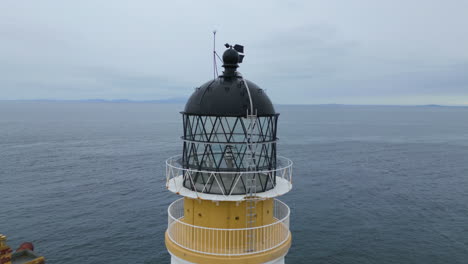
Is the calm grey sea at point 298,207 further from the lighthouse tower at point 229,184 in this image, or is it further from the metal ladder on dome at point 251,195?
the metal ladder on dome at point 251,195

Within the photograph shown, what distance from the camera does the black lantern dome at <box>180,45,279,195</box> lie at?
32.9 ft

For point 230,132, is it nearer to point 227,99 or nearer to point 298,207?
point 227,99

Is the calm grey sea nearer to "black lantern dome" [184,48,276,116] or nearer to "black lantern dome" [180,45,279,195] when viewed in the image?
"black lantern dome" [180,45,279,195]

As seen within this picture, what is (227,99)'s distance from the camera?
10.1 m

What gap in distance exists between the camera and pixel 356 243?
116ft

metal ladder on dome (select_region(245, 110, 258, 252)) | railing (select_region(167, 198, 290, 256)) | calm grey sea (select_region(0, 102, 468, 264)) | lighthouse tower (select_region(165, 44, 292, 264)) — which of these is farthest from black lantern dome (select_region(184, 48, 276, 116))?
calm grey sea (select_region(0, 102, 468, 264))

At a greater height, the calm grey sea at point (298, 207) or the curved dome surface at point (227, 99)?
the curved dome surface at point (227, 99)

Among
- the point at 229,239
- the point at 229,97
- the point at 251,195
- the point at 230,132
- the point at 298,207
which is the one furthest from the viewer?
the point at 298,207

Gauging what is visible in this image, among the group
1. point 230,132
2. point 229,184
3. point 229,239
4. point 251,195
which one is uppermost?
point 230,132

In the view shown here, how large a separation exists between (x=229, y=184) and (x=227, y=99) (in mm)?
2516

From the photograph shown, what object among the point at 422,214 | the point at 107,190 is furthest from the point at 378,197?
the point at 107,190

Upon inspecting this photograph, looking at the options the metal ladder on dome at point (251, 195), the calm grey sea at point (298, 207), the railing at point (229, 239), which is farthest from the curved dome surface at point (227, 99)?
the calm grey sea at point (298, 207)

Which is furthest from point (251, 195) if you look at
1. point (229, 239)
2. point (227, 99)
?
point (227, 99)

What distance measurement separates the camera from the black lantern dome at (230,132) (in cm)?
1003
